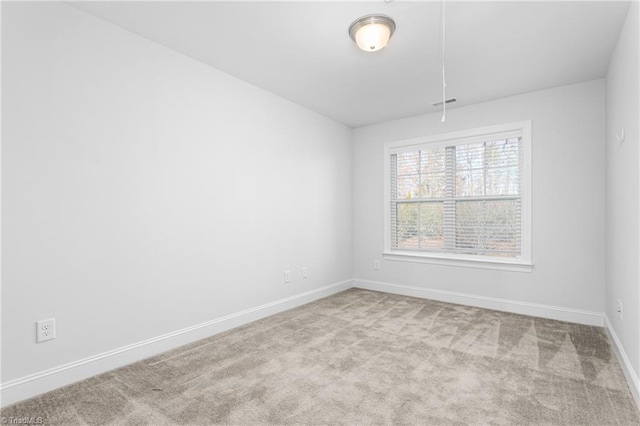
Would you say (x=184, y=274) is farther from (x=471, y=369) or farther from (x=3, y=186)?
(x=471, y=369)

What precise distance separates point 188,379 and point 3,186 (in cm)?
163

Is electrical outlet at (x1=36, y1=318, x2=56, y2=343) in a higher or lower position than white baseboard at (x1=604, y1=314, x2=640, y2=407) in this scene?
higher

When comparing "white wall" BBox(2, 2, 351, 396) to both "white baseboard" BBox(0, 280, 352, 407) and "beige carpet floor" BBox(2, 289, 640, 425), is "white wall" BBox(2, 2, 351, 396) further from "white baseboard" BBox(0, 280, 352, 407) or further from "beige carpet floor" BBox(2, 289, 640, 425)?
"beige carpet floor" BBox(2, 289, 640, 425)

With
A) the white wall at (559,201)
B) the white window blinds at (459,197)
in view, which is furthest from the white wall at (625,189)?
the white window blinds at (459,197)

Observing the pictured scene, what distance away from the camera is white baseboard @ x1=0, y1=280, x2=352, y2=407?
1948 mm

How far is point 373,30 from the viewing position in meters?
2.28

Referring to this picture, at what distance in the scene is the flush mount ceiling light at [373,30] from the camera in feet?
7.46

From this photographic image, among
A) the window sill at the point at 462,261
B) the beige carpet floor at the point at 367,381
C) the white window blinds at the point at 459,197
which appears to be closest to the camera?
the beige carpet floor at the point at 367,381

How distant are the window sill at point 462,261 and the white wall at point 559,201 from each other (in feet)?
0.20

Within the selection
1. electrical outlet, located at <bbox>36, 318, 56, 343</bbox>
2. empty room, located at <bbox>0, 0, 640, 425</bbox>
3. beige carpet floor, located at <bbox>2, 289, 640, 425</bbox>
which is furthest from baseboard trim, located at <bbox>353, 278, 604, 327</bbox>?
electrical outlet, located at <bbox>36, 318, 56, 343</bbox>

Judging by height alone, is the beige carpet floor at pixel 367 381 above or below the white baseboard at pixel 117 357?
below

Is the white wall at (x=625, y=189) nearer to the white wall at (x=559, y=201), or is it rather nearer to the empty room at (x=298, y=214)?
the empty room at (x=298, y=214)

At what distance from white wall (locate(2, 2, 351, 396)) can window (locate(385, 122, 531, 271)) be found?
183cm

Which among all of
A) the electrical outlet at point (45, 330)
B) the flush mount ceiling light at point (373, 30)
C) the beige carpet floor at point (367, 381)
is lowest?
the beige carpet floor at point (367, 381)
